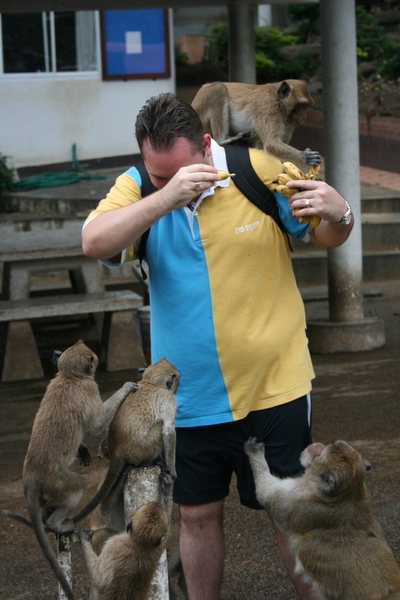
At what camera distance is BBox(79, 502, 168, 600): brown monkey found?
9.04ft

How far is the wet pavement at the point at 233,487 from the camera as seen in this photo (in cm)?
397

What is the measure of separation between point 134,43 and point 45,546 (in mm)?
12404

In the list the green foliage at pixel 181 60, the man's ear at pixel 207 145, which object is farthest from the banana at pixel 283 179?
the green foliage at pixel 181 60

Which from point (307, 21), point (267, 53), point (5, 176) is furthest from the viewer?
point (307, 21)

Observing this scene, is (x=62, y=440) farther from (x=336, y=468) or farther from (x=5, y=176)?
(x=5, y=176)

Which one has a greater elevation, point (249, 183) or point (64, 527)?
point (249, 183)

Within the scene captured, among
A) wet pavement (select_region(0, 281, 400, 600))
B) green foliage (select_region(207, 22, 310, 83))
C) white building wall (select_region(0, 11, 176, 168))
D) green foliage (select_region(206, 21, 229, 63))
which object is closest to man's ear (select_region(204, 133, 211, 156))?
wet pavement (select_region(0, 281, 400, 600))

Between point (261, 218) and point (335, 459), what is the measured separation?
0.93m

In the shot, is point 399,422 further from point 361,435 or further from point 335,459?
point 335,459

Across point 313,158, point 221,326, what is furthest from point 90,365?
point 313,158

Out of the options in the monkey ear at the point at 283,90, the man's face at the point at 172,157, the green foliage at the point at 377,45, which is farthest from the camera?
the green foliage at the point at 377,45

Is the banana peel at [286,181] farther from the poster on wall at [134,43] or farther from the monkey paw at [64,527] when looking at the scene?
the poster on wall at [134,43]

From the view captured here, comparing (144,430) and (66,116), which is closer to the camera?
(144,430)

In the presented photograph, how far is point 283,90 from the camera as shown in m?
4.32
